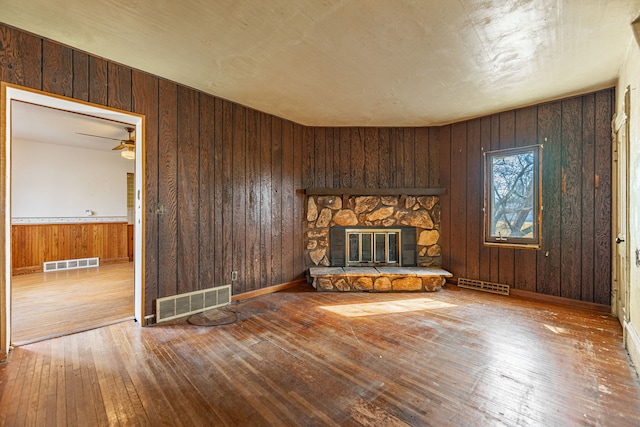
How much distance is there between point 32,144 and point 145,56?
16.3 ft

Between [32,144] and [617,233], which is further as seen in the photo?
[32,144]

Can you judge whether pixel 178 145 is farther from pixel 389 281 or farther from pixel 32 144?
pixel 32 144

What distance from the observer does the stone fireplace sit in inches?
174

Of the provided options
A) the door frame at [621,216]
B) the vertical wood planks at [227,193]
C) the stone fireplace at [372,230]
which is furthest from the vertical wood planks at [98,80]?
the door frame at [621,216]

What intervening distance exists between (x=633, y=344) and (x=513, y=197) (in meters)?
2.14

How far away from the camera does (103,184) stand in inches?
243

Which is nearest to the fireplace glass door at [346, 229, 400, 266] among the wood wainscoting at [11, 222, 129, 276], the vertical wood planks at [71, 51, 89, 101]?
the vertical wood planks at [71, 51, 89, 101]

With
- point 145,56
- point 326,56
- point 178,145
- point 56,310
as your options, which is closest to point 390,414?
point 326,56

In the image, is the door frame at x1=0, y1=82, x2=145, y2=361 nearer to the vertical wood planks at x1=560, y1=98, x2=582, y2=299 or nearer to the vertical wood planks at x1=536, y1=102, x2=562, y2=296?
the vertical wood planks at x1=536, y1=102, x2=562, y2=296

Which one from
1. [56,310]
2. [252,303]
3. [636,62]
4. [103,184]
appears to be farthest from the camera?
[103,184]

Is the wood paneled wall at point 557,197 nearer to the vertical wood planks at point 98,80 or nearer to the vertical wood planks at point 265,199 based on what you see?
the vertical wood planks at point 265,199

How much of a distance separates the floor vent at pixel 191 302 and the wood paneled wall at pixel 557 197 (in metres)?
3.49

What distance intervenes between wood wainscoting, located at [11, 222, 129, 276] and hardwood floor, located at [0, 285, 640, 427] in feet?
13.4

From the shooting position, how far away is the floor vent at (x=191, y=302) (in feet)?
9.32
